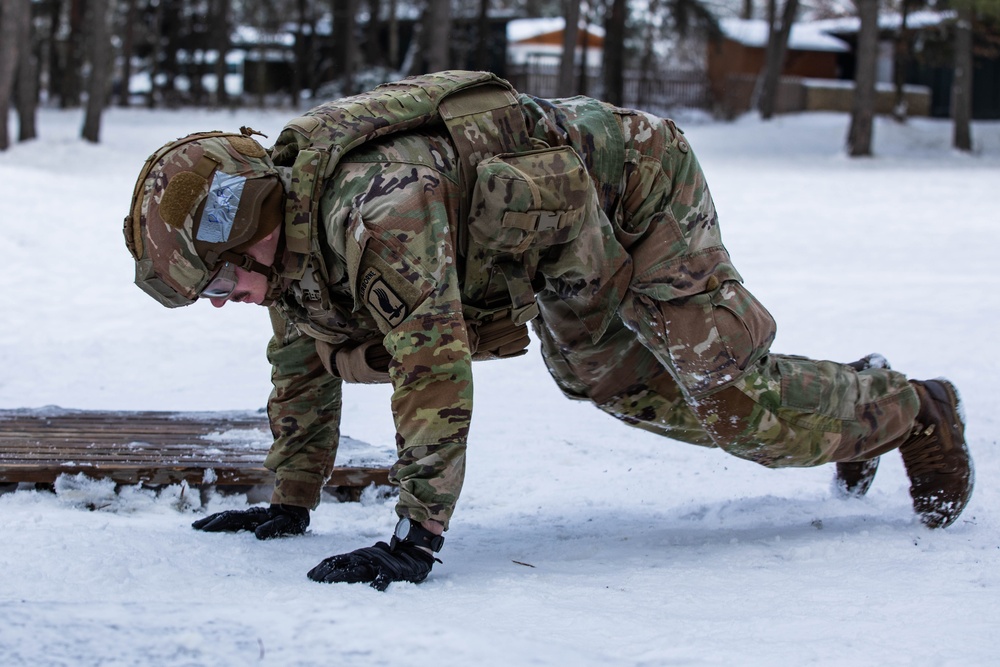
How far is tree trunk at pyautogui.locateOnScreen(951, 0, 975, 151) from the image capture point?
20422mm

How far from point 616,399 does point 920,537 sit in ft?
2.96

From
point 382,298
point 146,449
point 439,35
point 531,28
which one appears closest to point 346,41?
point 439,35

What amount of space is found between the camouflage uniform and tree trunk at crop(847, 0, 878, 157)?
16.6 metres

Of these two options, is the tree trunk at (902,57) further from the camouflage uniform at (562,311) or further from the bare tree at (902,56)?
the camouflage uniform at (562,311)

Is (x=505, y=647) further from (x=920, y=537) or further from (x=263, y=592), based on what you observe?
(x=920, y=537)

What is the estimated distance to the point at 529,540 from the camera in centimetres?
322

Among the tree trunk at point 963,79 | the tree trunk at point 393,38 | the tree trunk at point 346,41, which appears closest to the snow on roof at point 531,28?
the tree trunk at point 393,38

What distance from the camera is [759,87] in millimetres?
30109

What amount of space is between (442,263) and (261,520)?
116 centimetres

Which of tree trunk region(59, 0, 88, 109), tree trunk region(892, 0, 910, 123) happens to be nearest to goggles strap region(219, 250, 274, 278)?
tree trunk region(892, 0, 910, 123)

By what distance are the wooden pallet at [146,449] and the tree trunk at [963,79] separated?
63.6 feet

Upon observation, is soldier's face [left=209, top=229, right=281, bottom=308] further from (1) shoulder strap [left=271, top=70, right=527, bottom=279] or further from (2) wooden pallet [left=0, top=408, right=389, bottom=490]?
(2) wooden pallet [left=0, top=408, right=389, bottom=490]

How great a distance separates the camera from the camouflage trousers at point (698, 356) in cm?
285

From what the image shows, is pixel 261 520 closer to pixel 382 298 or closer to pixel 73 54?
pixel 382 298
